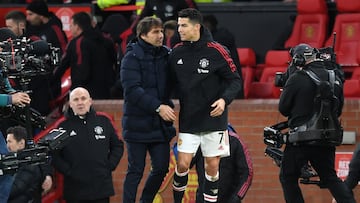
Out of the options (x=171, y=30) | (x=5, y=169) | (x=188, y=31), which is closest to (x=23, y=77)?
(x=5, y=169)

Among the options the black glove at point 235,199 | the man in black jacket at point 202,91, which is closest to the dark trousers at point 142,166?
the man in black jacket at point 202,91

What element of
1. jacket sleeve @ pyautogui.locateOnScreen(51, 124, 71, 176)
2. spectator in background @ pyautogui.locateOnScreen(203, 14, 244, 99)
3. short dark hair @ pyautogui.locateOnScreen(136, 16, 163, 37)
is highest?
short dark hair @ pyautogui.locateOnScreen(136, 16, 163, 37)

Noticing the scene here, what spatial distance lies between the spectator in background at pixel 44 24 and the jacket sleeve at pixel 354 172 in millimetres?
4616

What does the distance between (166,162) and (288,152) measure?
1324mm

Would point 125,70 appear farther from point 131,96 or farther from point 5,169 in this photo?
point 5,169

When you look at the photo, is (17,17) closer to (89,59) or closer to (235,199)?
(89,59)

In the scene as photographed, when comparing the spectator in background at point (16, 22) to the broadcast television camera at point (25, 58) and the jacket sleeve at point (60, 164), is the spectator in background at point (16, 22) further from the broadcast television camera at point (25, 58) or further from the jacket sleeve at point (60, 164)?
the broadcast television camera at point (25, 58)

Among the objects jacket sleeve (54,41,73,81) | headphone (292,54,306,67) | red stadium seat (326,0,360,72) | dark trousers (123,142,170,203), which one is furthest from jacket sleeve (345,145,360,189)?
jacket sleeve (54,41,73,81)

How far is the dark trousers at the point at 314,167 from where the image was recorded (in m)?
13.9

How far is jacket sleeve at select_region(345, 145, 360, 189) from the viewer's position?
14.5m

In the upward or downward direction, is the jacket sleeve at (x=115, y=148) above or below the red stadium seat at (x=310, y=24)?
below

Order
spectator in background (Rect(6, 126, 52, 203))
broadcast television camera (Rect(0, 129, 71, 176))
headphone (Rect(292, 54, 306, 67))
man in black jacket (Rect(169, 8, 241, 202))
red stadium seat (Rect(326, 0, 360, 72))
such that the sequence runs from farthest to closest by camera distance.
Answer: red stadium seat (Rect(326, 0, 360, 72)) → spectator in background (Rect(6, 126, 52, 203)) → headphone (Rect(292, 54, 306, 67)) → man in black jacket (Rect(169, 8, 241, 202)) → broadcast television camera (Rect(0, 129, 71, 176))

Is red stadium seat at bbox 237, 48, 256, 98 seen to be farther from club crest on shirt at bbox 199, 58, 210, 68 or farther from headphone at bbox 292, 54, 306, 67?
club crest on shirt at bbox 199, 58, 210, 68

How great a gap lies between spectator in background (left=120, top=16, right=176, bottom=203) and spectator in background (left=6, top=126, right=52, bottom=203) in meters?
1.49
